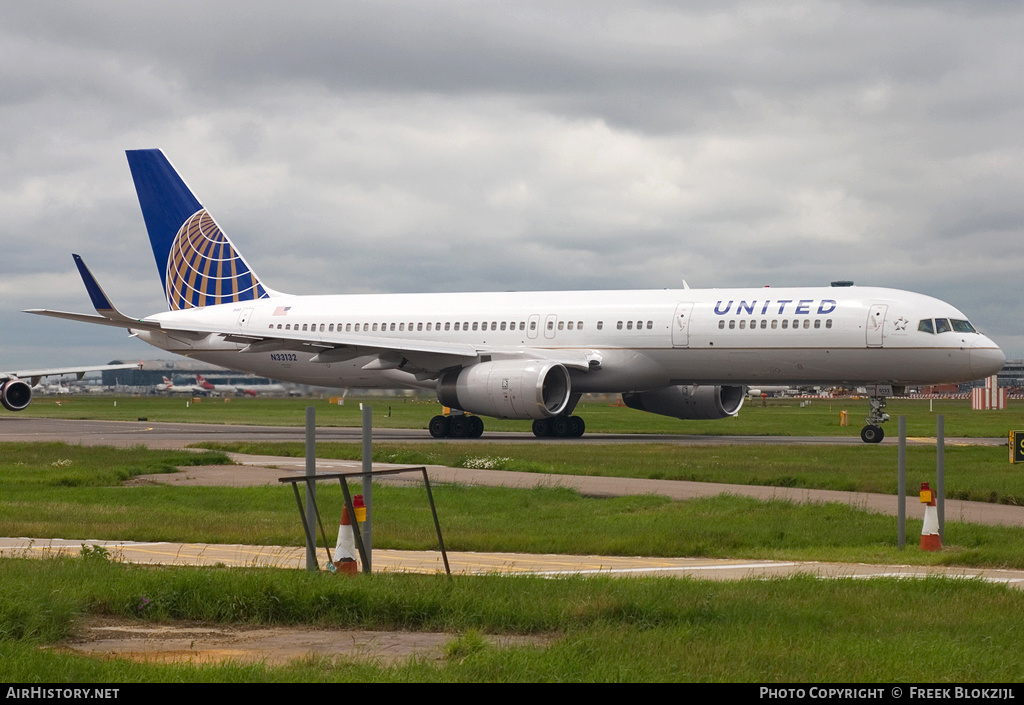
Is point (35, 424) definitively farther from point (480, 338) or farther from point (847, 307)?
point (847, 307)

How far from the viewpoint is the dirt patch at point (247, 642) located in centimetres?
750

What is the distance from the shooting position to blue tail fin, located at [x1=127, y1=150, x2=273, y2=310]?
4366 centimetres

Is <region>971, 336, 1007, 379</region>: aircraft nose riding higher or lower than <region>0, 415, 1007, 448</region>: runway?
higher

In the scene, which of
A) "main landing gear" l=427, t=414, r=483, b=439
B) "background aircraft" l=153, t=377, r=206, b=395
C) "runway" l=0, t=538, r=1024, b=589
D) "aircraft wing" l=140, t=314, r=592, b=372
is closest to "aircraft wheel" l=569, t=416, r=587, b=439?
"aircraft wing" l=140, t=314, r=592, b=372

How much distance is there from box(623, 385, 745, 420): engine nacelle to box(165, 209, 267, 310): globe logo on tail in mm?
14602

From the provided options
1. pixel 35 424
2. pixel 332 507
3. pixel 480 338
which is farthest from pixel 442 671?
pixel 35 424

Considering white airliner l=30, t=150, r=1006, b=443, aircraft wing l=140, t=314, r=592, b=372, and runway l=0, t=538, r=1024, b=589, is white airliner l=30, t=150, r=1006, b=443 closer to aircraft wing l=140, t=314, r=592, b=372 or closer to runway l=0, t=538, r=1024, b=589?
aircraft wing l=140, t=314, r=592, b=372

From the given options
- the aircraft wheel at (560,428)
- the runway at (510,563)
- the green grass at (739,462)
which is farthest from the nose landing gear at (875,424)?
the runway at (510,563)

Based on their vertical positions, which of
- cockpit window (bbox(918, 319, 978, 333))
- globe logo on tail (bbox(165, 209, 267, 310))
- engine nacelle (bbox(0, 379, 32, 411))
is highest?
globe logo on tail (bbox(165, 209, 267, 310))

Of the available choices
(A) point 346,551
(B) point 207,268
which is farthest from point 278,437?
(A) point 346,551

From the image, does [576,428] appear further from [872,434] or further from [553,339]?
[872,434]

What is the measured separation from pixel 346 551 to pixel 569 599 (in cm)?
243

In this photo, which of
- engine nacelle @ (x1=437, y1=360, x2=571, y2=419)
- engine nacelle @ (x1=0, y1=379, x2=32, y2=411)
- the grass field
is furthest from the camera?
engine nacelle @ (x1=0, y1=379, x2=32, y2=411)

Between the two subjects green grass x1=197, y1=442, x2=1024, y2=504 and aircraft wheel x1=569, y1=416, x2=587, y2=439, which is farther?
aircraft wheel x1=569, y1=416, x2=587, y2=439
